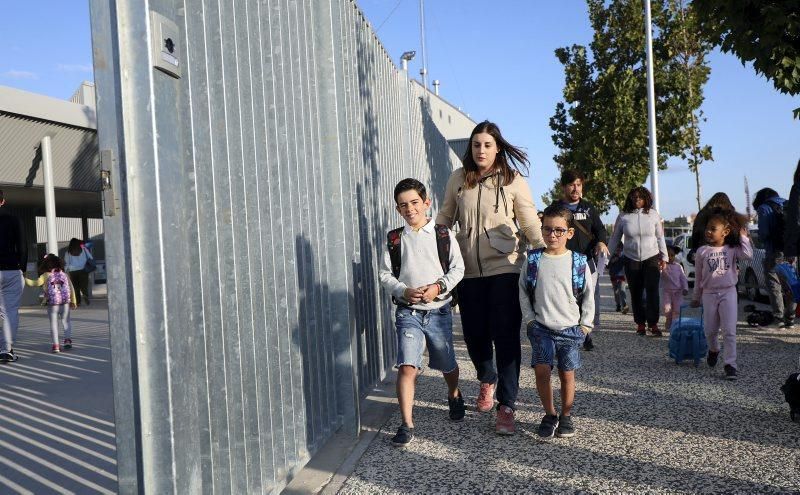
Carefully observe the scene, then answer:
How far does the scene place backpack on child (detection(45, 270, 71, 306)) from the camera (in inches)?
402

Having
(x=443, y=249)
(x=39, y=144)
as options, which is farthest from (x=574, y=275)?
(x=39, y=144)

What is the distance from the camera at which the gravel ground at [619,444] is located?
3646 millimetres

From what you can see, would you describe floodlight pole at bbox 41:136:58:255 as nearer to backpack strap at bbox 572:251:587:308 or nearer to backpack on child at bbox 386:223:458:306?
backpack on child at bbox 386:223:458:306

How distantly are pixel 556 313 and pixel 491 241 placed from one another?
697 millimetres

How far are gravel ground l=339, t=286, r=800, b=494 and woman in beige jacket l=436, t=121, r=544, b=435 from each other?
514mm

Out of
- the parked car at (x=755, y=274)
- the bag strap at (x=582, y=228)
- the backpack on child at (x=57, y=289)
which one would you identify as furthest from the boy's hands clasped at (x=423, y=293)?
the parked car at (x=755, y=274)

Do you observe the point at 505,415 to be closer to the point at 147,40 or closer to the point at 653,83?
the point at 147,40

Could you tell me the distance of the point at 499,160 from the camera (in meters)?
5.16

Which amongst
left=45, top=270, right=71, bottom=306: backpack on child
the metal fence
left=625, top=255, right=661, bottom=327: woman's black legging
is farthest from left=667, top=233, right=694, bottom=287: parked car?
the metal fence

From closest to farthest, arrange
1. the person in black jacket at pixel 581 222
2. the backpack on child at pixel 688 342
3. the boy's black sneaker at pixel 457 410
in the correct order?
the boy's black sneaker at pixel 457 410, the backpack on child at pixel 688 342, the person in black jacket at pixel 581 222

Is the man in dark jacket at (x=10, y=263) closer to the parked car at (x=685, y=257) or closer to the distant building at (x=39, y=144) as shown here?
the distant building at (x=39, y=144)

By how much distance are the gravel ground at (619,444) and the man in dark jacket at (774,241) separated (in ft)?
7.79

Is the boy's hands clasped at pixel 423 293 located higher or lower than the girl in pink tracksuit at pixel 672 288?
higher

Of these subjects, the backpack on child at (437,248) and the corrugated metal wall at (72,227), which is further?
the corrugated metal wall at (72,227)
